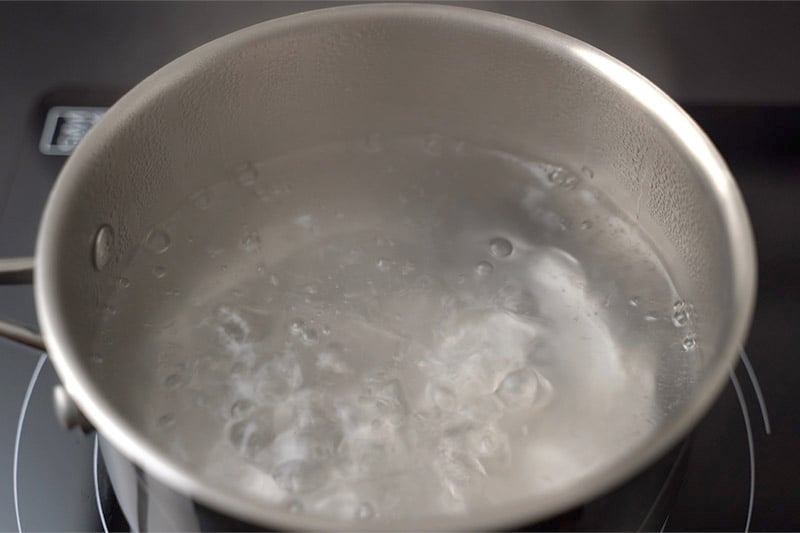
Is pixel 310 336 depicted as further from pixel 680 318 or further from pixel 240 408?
pixel 680 318

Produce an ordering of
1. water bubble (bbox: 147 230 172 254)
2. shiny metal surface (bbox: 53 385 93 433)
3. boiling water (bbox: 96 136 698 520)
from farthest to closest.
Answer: water bubble (bbox: 147 230 172 254) → boiling water (bbox: 96 136 698 520) → shiny metal surface (bbox: 53 385 93 433)

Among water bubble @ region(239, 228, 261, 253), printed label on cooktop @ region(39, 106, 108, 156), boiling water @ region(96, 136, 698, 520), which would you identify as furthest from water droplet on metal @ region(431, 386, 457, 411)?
printed label on cooktop @ region(39, 106, 108, 156)

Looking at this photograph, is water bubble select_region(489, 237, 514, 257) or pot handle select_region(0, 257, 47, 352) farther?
water bubble select_region(489, 237, 514, 257)

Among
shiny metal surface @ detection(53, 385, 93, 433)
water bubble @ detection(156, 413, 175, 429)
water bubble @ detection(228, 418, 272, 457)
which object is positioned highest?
shiny metal surface @ detection(53, 385, 93, 433)

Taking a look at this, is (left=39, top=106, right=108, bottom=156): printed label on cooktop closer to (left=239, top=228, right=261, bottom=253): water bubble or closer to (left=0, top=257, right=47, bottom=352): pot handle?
(left=239, top=228, right=261, bottom=253): water bubble

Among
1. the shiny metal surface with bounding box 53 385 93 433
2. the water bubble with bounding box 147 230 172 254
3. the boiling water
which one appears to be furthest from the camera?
the water bubble with bounding box 147 230 172 254

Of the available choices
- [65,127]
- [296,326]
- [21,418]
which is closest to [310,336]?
[296,326]

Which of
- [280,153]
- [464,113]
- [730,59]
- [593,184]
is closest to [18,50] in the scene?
[280,153]

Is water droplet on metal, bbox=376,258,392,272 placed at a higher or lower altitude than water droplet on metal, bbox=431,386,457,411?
higher
